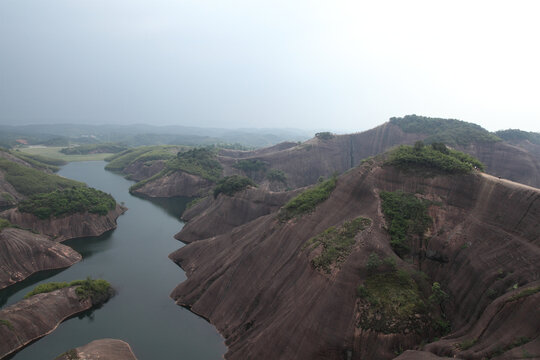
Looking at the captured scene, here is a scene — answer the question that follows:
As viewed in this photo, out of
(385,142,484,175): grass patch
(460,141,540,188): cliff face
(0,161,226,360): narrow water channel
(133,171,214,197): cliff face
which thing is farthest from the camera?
(133,171,214,197): cliff face

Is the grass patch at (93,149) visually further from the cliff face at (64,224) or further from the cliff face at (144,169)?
the cliff face at (64,224)

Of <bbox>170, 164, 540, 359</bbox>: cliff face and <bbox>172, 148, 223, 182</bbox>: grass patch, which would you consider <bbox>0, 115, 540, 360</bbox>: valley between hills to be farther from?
<bbox>172, 148, 223, 182</bbox>: grass patch

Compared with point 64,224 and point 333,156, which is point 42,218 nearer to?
point 64,224

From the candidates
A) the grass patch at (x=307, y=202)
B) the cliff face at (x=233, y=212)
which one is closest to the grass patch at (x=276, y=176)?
the cliff face at (x=233, y=212)

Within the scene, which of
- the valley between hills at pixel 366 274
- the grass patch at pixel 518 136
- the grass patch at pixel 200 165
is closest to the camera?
the valley between hills at pixel 366 274

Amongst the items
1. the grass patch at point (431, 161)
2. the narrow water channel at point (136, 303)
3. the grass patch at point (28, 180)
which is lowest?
the narrow water channel at point (136, 303)

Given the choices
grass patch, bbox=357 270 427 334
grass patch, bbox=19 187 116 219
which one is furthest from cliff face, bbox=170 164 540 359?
grass patch, bbox=19 187 116 219

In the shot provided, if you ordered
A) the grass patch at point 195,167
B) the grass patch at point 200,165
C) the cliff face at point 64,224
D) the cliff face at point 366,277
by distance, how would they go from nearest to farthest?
the cliff face at point 366,277, the cliff face at point 64,224, the grass patch at point 200,165, the grass patch at point 195,167
